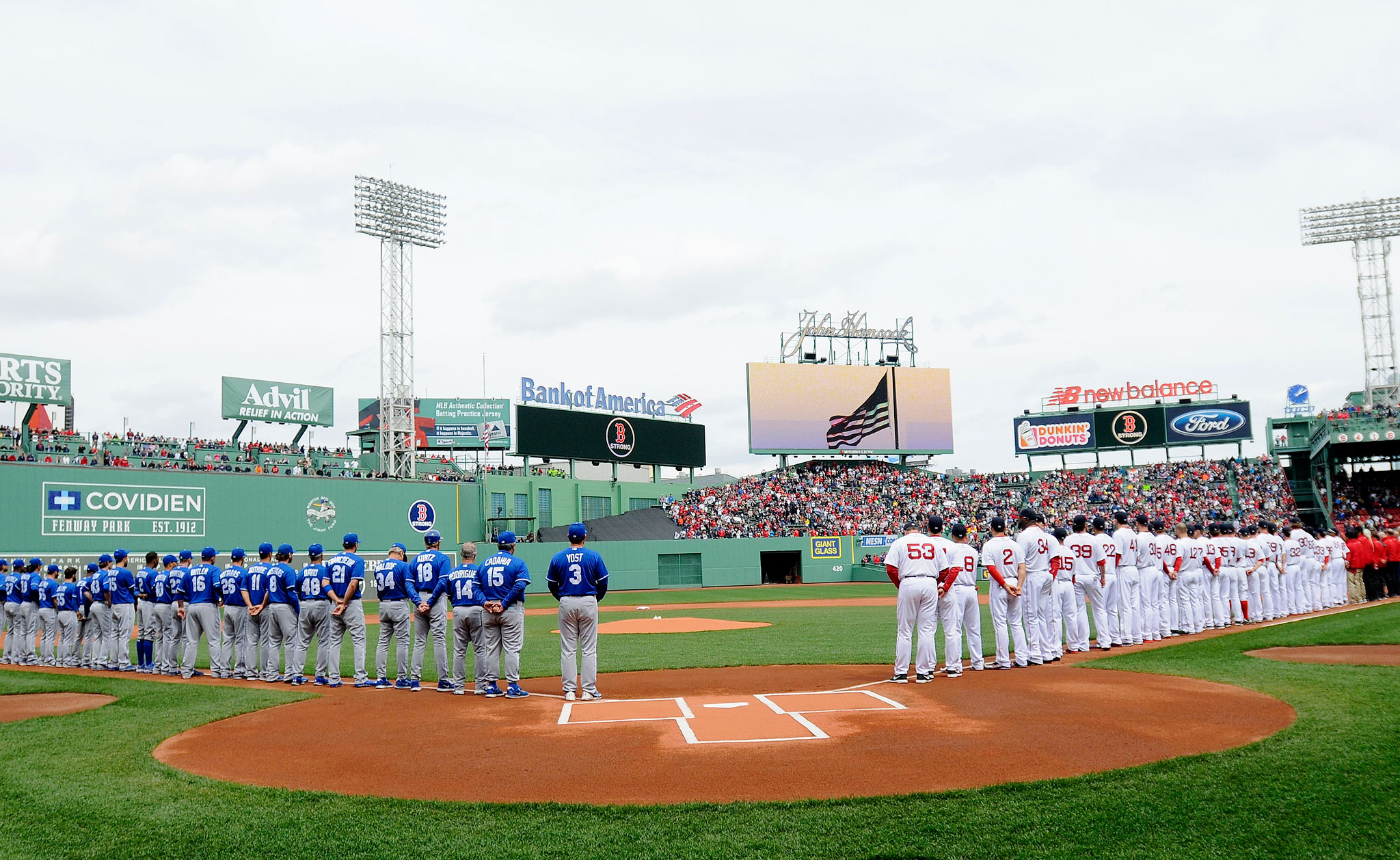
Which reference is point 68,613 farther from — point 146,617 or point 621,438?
point 621,438

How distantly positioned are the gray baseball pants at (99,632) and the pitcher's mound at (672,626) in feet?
30.1

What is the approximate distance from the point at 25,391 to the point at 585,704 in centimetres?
3496

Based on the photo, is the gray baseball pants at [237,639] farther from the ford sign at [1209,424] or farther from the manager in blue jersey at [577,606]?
the ford sign at [1209,424]

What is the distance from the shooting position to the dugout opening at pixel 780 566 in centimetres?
4841

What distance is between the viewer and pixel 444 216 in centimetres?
4344

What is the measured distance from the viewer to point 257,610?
517 inches

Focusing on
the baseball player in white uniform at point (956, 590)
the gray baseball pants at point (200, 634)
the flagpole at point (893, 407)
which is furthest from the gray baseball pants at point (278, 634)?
the flagpole at point (893, 407)

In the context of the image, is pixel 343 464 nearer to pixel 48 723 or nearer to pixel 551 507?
pixel 551 507

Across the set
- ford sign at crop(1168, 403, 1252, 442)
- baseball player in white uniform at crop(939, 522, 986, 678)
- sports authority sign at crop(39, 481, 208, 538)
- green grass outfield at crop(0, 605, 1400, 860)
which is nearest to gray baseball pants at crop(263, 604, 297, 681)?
green grass outfield at crop(0, 605, 1400, 860)

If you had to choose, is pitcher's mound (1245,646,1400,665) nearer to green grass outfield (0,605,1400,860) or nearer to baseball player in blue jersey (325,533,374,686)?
green grass outfield (0,605,1400,860)

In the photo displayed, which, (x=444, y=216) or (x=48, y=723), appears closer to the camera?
(x=48, y=723)

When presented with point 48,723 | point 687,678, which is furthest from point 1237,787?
point 48,723

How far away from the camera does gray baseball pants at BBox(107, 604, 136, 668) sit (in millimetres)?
15008

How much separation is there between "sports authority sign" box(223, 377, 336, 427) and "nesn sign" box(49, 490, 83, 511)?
12156mm
